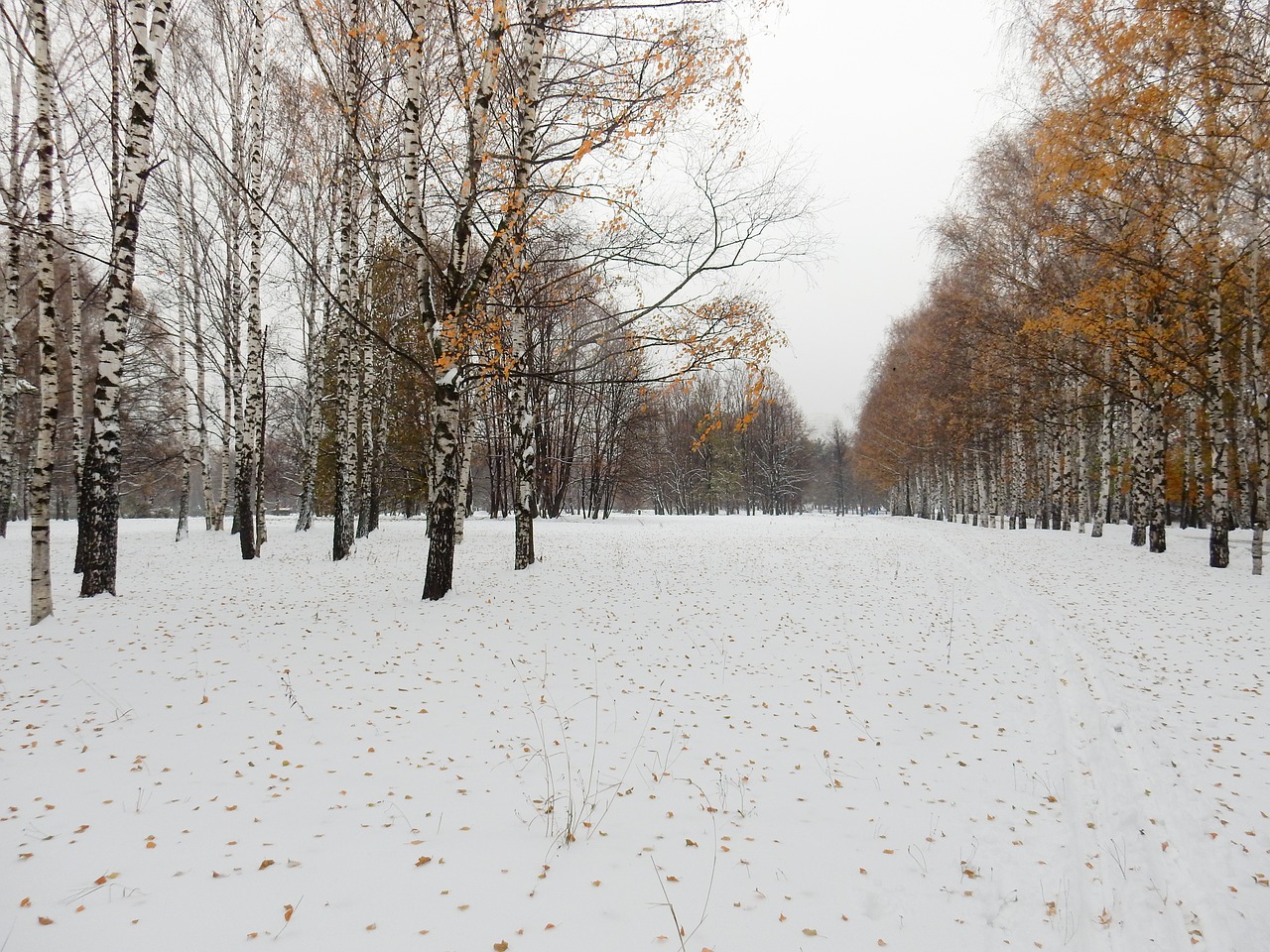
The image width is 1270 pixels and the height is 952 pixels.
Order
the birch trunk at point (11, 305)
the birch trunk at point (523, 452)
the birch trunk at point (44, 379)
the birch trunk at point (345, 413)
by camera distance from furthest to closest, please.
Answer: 1. the birch trunk at point (345, 413)
2. the birch trunk at point (523, 452)
3. the birch trunk at point (11, 305)
4. the birch trunk at point (44, 379)

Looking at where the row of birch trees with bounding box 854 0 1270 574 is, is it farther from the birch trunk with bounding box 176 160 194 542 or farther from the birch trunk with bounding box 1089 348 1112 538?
the birch trunk with bounding box 176 160 194 542

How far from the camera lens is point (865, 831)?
421 cm

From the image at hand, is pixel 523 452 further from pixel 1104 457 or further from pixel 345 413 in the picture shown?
pixel 1104 457

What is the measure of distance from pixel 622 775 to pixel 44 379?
329 inches

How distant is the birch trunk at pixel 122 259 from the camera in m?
7.89

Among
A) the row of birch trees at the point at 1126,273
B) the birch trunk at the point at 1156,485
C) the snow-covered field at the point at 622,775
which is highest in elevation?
the row of birch trees at the point at 1126,273

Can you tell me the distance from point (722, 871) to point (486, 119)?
8.84 meters

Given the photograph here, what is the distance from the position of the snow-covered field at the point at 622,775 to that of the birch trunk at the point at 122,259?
66.9 inches

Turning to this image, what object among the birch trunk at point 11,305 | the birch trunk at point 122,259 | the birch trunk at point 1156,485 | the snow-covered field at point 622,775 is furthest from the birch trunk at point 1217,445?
the birch trunk at point 11,305

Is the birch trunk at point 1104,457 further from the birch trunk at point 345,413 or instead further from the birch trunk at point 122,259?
the birch trunk at point 122,259

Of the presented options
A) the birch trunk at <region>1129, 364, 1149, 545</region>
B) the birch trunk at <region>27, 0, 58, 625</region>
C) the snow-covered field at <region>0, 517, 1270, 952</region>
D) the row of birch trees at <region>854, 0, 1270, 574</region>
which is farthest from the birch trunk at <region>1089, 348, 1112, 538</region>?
the birch trunk at <region>27, 0, 58, 625</region>

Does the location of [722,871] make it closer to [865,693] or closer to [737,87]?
[865,693]

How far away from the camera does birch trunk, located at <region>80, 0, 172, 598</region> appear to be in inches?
311

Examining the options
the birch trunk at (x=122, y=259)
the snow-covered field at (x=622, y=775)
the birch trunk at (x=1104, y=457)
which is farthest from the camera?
the birch trunk at (x=1104, y=457)
